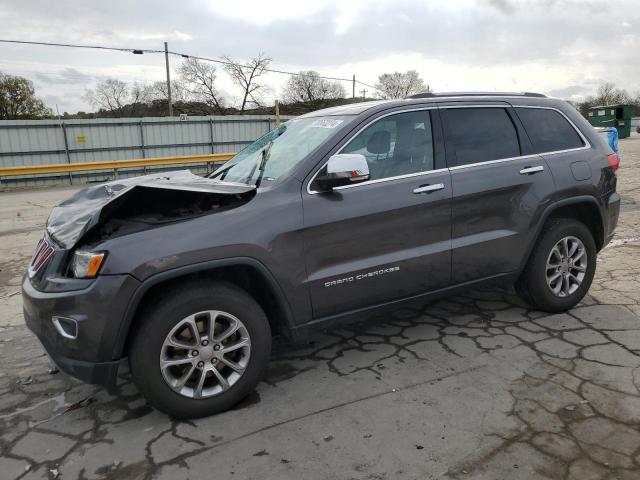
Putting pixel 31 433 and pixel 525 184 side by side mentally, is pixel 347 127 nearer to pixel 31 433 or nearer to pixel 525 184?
pixel 525 184

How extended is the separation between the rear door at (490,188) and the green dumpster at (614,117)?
1140 inches

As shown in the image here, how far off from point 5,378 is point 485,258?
3.55 metres

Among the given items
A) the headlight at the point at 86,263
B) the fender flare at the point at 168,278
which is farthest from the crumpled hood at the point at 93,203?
the fender flare at the point at 168,278

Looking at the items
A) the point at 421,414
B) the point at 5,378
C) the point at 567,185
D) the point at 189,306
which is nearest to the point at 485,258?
the point at 567,185

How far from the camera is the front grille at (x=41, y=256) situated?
3.05m

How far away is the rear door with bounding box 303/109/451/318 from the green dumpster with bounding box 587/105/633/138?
29699mm

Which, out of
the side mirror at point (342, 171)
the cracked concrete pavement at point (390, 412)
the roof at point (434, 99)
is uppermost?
the roof at point (434, 99)

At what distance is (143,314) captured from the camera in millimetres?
2830

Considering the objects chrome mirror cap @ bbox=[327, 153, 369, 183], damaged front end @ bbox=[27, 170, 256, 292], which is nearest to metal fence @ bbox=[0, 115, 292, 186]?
damaged front end @ bbox=[27, 170, 256, 292]

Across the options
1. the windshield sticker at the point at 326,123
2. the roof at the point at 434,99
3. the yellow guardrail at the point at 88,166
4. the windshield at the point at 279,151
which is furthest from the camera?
the yellow guardrail at the point at 88,166

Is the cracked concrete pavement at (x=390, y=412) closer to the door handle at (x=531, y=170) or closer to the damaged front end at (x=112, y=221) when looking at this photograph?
the damaged front end at (x=112, y=221)

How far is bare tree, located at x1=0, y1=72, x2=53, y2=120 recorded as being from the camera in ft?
152

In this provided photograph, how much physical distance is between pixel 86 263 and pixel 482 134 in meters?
2.90

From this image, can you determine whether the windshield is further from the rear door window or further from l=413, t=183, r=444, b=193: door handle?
the rear door window
